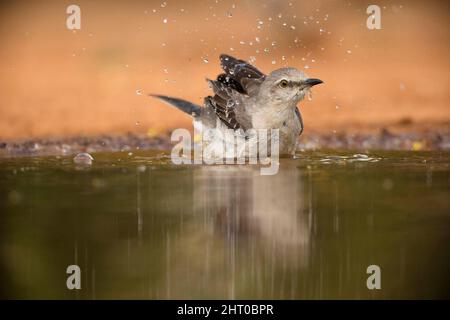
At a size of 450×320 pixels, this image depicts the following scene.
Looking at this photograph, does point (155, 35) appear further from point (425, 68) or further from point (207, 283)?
point (207, 283)

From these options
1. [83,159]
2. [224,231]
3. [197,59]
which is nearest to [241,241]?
[224,231]

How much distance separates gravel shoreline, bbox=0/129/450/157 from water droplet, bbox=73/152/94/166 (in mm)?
681

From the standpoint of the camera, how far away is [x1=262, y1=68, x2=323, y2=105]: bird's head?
8.61m

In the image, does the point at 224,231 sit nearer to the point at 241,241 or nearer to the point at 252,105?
the point at 241,241

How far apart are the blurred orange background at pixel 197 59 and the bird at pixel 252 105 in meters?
1.85

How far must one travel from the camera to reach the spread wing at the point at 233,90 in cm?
902

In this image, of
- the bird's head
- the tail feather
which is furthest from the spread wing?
the bird's head

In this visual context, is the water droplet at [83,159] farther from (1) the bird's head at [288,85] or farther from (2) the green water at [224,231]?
(1) the bird's head at [288,85]

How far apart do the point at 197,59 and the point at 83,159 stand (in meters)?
6.30

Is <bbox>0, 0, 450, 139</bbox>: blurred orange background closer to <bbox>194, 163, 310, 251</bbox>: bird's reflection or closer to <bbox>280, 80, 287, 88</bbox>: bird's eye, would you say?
<bbox>280, 80, 287, 88</bbox>: bird's eye

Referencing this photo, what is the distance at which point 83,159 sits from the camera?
8.42m

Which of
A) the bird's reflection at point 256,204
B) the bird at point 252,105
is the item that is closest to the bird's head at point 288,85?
the bird at point 252,105

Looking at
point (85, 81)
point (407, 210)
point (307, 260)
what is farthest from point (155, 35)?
point (307, 260)
